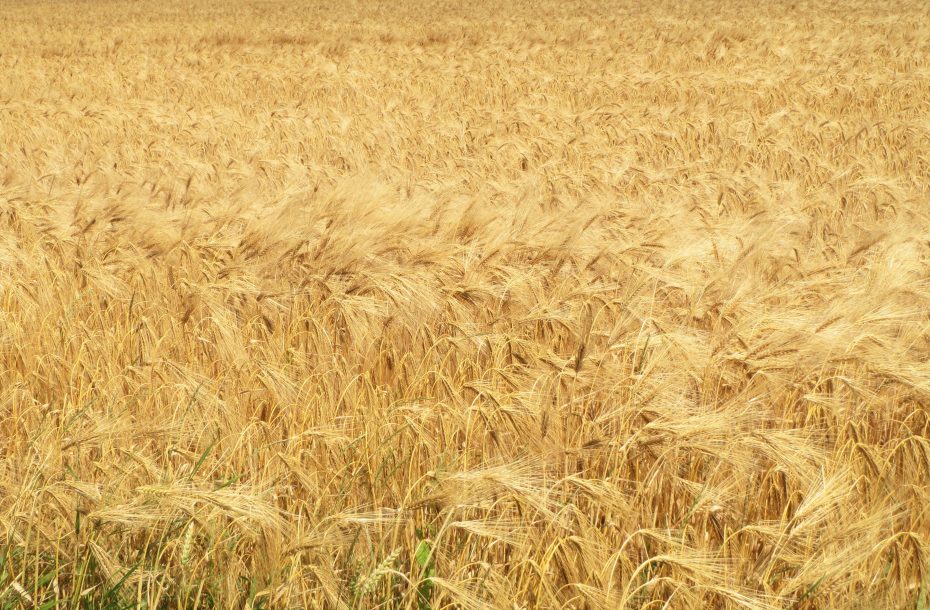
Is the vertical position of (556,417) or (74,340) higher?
(556,417)

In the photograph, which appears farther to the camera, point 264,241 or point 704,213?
point 704,213

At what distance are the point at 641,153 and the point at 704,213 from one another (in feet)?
8.05

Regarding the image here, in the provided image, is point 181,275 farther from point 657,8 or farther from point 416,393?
point 657,8

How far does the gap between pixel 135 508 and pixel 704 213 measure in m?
3.33

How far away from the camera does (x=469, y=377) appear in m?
2.44

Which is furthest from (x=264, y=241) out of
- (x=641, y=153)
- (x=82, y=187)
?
(x=641, y=153)

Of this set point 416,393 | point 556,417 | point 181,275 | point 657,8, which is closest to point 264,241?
point 181,275

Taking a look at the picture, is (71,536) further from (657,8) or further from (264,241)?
(657,8)

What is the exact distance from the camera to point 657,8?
87.7ft

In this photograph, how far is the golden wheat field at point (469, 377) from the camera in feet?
4.78

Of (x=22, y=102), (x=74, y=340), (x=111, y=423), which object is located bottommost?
(x=22, y=102)

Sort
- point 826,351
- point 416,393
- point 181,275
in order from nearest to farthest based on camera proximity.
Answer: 1. point 826,351
2. point 416,393
3. point 181,275

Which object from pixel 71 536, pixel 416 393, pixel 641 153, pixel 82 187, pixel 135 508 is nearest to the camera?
pixel 135 508

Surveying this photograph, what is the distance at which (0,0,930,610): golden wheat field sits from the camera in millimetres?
1458
